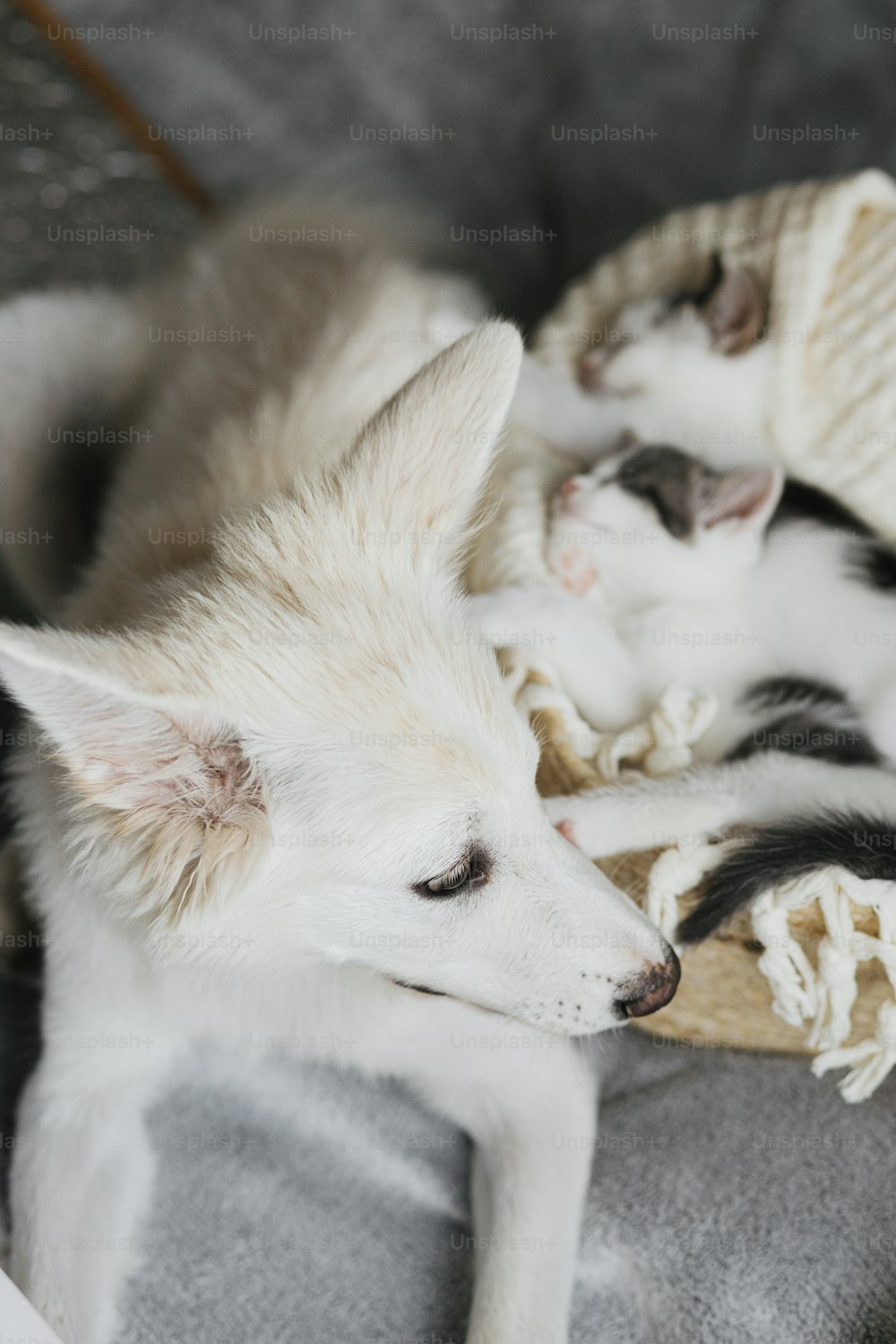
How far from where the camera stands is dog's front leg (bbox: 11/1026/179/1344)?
4.06 ft

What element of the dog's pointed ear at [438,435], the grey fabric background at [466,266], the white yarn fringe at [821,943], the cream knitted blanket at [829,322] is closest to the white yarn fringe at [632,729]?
the white yarn fringe at [821,943]

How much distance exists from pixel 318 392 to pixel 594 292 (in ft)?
2.37

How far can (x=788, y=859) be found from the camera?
116cm

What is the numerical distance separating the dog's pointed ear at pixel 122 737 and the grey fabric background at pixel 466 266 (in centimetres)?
66

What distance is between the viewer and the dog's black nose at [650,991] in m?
1.06

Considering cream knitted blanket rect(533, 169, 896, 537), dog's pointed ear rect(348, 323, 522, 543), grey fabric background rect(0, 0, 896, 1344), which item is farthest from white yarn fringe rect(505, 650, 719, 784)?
cream knitted blanket rect(533, 169, 896, 537)

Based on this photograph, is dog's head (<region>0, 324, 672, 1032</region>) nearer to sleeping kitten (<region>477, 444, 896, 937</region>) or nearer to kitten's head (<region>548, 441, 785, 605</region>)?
sleeping kitten (<region>477, 444, 896, 937</region>)

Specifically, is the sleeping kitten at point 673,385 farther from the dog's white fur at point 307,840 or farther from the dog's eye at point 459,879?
the dog's eye at point 459,879

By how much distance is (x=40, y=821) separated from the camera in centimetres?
126

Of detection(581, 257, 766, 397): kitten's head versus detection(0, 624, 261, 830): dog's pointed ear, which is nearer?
detection(0, 624, 261, 830): dog's pointed ear

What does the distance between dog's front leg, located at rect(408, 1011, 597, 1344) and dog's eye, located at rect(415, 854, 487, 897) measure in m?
0.29

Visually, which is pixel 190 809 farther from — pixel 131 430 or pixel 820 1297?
pixel 131 430

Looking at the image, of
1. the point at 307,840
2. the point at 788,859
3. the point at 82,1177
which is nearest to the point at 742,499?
the point at 788,859

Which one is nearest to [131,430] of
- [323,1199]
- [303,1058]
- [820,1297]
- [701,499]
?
[701,499]
